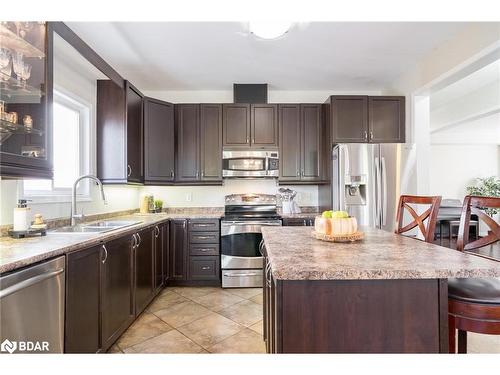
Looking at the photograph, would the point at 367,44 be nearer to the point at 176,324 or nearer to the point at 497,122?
the point at 176,324

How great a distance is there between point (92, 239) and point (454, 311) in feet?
6.28

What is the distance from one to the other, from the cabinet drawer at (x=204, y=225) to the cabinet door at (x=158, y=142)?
0.68 metres

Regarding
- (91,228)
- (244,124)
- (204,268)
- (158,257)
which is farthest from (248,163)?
(91,228)

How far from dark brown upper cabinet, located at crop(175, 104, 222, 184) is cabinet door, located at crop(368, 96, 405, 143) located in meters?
1.97

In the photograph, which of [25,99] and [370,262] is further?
[25,99]

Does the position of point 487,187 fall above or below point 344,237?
above

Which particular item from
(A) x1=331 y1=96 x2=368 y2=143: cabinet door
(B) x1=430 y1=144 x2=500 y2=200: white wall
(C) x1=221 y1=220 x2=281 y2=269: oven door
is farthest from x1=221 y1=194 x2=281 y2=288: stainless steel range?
(B) x1=430 y1=144 x2=500 y2=200: white wall

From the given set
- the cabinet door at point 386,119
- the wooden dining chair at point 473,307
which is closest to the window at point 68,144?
the wooden dining chair at point 473,307

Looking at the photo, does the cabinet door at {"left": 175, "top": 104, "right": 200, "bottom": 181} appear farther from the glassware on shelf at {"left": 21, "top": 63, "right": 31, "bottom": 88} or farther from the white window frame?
the glassware on shelf at {"left": 21, "top": 63, "right": 31, "bottom": 88}

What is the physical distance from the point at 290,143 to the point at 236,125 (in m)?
0.76

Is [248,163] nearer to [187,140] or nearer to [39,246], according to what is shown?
[187,140]

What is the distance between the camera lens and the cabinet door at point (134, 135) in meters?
2.99

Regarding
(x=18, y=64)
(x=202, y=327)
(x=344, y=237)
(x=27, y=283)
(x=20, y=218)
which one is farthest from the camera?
(x=202, y=327)

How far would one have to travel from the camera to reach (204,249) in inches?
135
